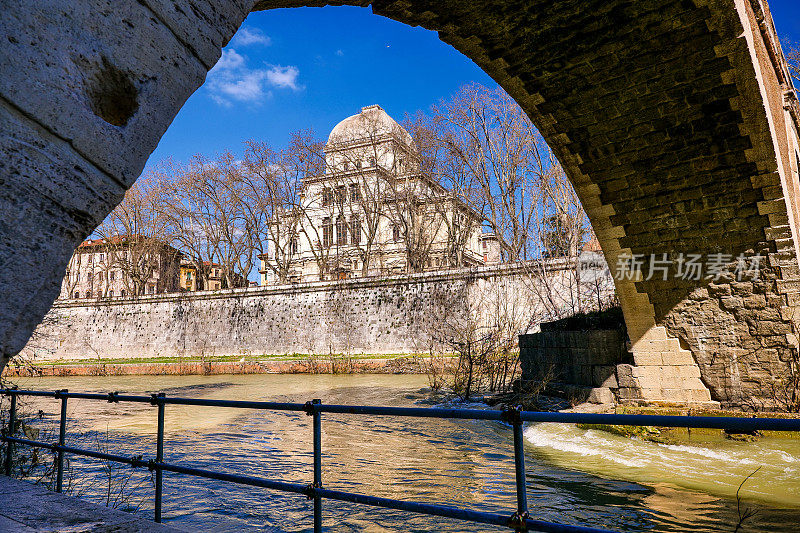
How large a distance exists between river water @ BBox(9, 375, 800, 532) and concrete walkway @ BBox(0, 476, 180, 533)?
1.12m

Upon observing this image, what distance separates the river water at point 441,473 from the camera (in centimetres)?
432

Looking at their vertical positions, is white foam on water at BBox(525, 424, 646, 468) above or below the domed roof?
below

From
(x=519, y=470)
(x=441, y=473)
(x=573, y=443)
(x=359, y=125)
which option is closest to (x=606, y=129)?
(x=573, y=443)

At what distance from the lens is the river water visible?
432cm

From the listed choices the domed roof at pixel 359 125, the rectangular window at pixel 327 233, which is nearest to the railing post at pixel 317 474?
the rectangular window at pixel 327 233

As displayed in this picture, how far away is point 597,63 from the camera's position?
6340 mm

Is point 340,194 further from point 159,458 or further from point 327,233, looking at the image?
point 159,458

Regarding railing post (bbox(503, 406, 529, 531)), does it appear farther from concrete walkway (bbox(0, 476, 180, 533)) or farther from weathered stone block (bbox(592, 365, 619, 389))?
weathered stone block (bbox(592, 365, 619, 389))

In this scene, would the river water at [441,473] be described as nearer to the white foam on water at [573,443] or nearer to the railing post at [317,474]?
the white foam on water at [573,443]

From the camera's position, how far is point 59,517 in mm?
2686

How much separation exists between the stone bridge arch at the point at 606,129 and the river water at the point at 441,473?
1681mm

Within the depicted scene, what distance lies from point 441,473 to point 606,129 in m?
4.93

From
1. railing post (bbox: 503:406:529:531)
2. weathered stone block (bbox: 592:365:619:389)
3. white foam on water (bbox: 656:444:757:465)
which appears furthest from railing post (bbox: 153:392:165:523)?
weathered stone block (bbox: 592:365:619:389)

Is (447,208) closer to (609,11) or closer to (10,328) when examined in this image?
(609,11)
